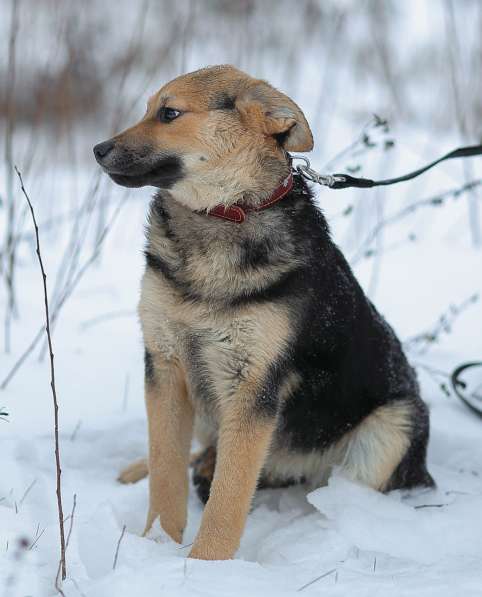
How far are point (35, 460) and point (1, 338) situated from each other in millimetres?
1434

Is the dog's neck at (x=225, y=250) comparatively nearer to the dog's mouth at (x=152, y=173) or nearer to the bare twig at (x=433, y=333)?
the dog's mouth at (x=152, y=173)

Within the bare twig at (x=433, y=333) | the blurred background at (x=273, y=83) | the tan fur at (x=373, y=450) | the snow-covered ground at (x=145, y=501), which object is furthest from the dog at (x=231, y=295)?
the bare twig at (x=433, y=333)

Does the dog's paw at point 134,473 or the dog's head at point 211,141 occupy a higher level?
the dog's head at point 211,141

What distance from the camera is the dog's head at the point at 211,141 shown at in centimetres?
245

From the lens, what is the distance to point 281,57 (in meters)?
9.32

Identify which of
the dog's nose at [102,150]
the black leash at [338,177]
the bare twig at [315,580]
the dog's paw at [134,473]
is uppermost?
the black leash at [338,177]

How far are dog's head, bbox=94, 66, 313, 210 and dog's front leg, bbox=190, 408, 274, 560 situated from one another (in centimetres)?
79

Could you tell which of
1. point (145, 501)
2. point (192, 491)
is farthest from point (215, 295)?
point (192, 491)

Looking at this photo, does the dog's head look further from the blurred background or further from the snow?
the blurred background

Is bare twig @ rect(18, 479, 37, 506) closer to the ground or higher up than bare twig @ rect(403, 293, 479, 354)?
closer to the ground

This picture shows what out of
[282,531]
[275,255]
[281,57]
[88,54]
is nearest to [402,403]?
[282,531]

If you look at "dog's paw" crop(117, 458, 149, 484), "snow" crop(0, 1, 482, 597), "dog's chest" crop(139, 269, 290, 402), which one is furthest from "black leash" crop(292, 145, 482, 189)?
"dog's paw" crop(117, 458, 149, 484)

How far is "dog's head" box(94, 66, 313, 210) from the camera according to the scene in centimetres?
245

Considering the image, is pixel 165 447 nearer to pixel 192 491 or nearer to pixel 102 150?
pixel 192 491
